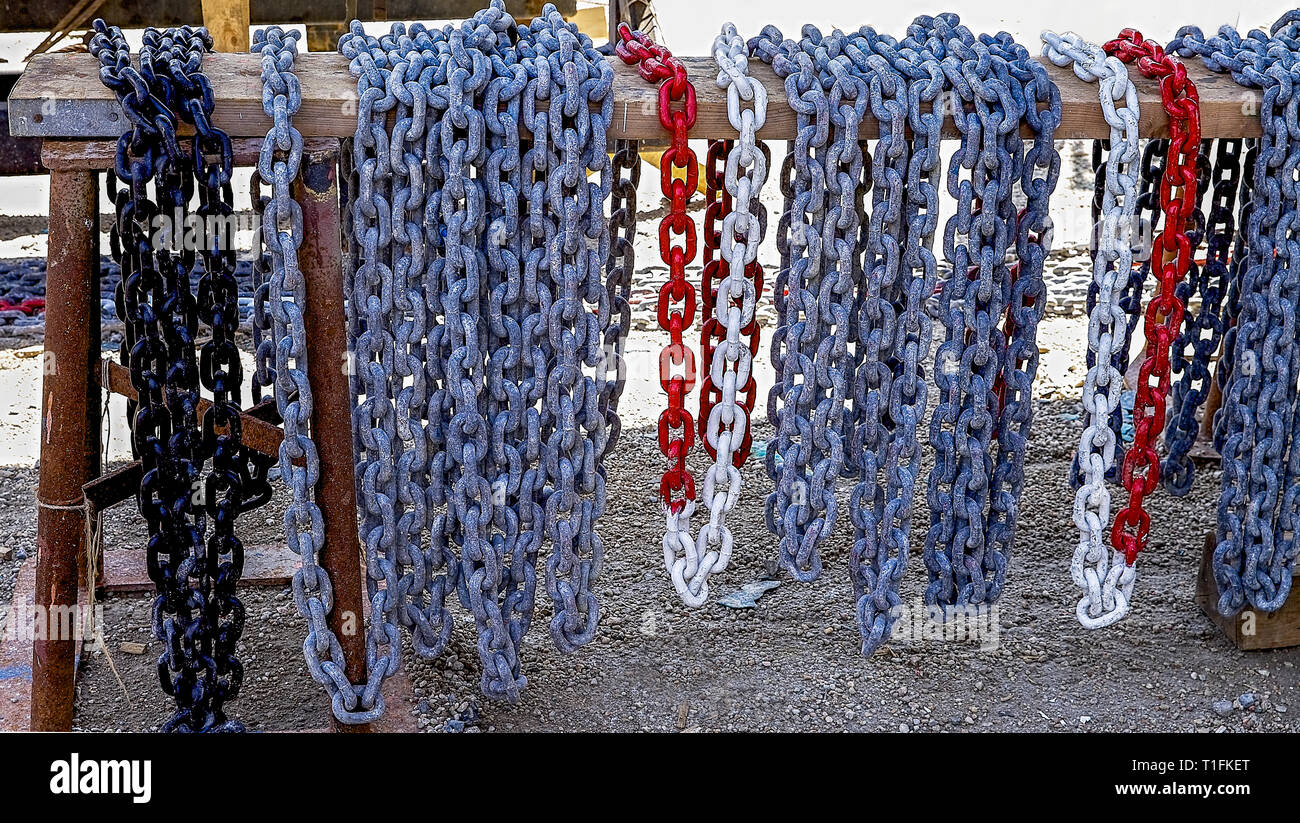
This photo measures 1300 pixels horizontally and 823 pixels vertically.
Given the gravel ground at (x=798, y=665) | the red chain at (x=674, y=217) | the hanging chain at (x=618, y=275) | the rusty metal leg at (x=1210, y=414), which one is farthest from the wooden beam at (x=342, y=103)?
the rusty metal leg at (x=1210, y=414)

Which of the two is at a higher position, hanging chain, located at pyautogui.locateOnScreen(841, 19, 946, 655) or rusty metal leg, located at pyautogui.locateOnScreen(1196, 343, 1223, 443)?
hanging chain, located at pyautogui.locateOnScreen(841, 19, 946, 655)

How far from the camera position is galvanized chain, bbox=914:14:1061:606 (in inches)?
106

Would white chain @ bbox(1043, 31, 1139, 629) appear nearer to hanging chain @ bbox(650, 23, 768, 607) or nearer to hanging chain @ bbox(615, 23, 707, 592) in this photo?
hanging chain @ bbox(650, 23, 768, 607)

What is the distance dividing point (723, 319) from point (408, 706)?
1.23 m

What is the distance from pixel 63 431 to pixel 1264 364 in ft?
9.14

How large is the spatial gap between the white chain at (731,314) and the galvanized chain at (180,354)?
992 mm

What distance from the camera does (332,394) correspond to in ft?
8.83

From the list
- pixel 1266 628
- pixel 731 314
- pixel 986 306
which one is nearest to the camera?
pixel 731 314

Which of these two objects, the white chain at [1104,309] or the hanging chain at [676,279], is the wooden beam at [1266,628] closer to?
the white chain at [1104,309]

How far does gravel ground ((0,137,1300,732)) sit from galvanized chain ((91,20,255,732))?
1.88 ft

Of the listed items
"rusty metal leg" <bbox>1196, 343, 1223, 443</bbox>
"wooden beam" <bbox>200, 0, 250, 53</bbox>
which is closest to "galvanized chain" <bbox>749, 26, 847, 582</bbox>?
"rusty metal leg" <bbox>1196, 343, 1223, 443</bbox>

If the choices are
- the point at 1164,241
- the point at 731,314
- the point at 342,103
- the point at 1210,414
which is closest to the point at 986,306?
the point at 1164,241

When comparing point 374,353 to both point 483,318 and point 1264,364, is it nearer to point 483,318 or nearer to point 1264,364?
point 483,318

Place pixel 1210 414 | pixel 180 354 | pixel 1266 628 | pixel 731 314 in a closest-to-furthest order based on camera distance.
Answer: pixel 180 354, pixel 731 314, pixel 1266 628, pixel 1210 414
